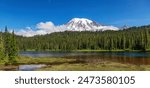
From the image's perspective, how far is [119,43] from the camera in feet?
437

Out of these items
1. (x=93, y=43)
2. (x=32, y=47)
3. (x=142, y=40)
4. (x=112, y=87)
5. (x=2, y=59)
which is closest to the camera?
(x=112, y=87)

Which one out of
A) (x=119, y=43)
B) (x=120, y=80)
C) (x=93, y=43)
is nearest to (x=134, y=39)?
(x=119, y=43)

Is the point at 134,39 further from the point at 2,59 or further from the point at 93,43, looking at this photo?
the point at 2,59

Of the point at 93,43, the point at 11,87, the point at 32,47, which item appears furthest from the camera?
the point at 32,47

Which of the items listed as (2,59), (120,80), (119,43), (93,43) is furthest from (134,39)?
(120,80)

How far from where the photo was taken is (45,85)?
16766 millimetres

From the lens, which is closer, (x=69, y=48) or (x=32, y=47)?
(x=69, y=48)

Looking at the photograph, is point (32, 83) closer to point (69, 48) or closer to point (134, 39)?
point (134, 39)

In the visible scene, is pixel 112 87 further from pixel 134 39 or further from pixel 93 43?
pixel 93 43

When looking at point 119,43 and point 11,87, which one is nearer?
point 11,87

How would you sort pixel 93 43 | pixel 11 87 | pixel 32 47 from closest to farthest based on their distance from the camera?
pixel 11 87, pixel 93 43, pixel 32 47

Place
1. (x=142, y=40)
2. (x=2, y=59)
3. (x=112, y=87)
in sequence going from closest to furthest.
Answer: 1. (x=112, y=87)
2. (x=2, y=59)
3. (x=142, y=40)

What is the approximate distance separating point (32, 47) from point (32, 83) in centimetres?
15176

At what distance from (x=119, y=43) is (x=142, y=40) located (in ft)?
38.9
